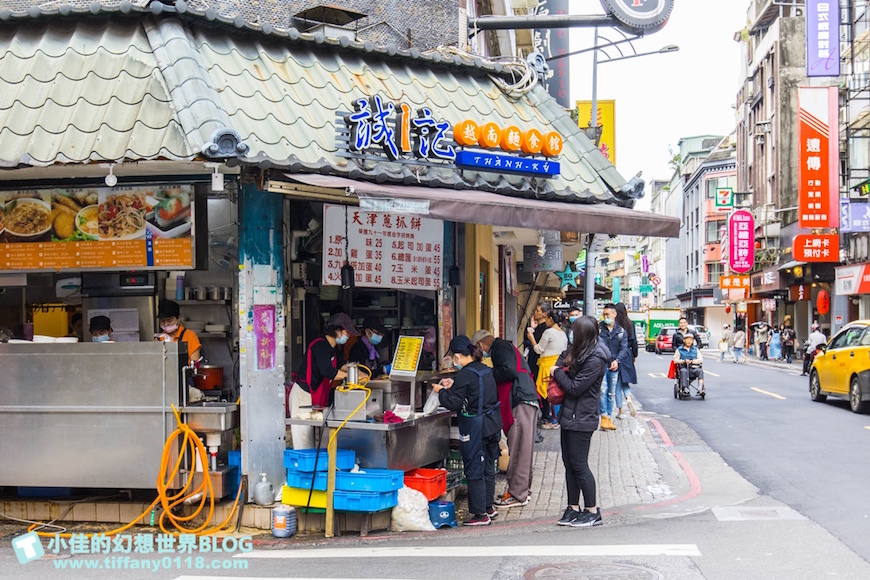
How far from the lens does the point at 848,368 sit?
19.0 metres

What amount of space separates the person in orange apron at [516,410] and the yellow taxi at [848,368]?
11.3 metres

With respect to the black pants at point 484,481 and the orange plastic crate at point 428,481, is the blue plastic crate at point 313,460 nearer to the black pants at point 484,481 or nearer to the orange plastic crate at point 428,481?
the orange plastic crate at point 428,481

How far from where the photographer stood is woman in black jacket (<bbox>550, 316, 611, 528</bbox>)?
8.23 m

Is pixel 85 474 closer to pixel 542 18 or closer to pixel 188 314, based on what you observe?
pixel 188 314

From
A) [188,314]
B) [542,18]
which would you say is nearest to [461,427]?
[188,314]

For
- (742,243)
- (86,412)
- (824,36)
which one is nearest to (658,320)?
(742,243)

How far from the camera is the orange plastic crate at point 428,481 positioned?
8562 mm

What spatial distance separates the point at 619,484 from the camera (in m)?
10.9

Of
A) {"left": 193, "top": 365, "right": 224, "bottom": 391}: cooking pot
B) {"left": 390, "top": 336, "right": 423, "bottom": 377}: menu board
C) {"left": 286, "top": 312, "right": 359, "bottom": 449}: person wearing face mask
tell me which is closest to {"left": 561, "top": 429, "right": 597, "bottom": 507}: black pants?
{"left": 390, "top": 336, "right": 423, "bottom": 377}: menu board

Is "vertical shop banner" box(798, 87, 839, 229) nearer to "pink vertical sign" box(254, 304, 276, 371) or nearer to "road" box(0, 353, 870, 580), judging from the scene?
"road" box(0, 353, 870, 580)

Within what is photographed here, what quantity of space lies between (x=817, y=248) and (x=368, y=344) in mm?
30719

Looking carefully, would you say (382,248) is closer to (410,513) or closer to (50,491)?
(410,513)

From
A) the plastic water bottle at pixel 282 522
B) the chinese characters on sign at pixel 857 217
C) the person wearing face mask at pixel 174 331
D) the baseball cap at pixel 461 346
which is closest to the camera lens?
the plastic water bottle at pixel 282 522

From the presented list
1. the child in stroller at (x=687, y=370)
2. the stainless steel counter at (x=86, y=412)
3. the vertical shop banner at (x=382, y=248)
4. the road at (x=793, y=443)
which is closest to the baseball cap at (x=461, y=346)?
the vertical shop banner at (x=382, y=248)
